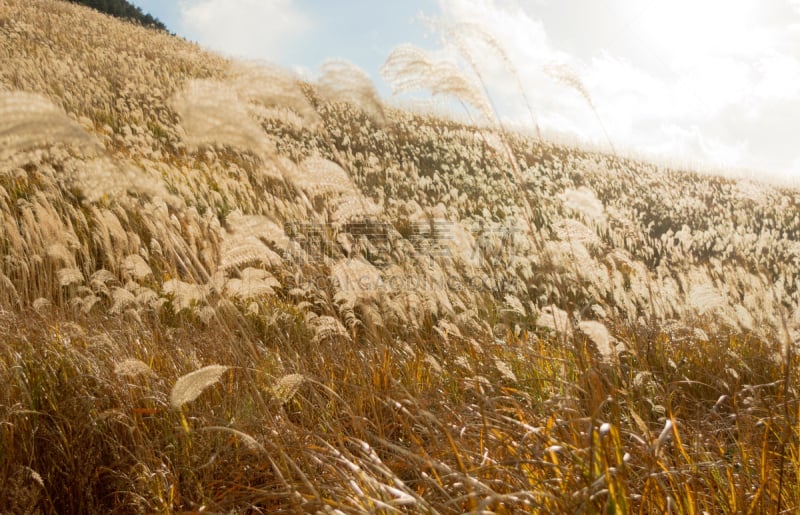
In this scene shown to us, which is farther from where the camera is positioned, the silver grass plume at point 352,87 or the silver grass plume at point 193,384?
the silver grass plume at point 352,87

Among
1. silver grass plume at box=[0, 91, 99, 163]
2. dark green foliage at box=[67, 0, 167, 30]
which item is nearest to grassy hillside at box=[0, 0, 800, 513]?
silver grass plume at box=[0, 91, 99, 163]

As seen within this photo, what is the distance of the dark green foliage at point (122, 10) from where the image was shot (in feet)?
106

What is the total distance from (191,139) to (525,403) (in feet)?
5.37

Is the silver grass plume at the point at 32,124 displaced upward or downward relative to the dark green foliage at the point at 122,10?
downward

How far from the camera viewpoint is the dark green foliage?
32281 millimetres

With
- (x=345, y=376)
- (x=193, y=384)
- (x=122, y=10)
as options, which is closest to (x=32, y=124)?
(x=193, y=384)

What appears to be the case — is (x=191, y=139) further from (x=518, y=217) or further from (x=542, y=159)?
(x=542, y=159)

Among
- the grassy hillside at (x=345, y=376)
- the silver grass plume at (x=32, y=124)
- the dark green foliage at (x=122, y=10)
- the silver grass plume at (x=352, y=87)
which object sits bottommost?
the grassy hillside at (x=345, y=376)

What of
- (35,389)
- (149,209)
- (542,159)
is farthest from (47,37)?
(35,389)

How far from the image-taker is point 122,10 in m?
34.1

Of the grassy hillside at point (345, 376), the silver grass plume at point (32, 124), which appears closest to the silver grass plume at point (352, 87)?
the grassy hillside at point (345, 376)

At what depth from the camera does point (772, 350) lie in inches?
121

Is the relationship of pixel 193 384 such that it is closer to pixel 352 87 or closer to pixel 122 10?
pixel 352 87

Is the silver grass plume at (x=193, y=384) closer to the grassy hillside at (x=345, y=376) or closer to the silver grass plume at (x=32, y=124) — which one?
the grassy hillside at (x=345, y=376)
